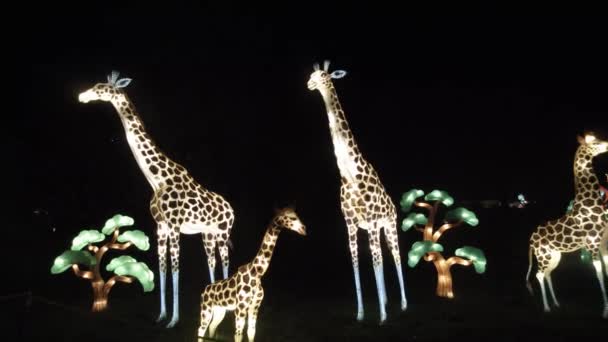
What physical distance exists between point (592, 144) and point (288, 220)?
189 inches

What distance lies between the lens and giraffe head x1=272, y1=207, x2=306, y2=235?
213 inches

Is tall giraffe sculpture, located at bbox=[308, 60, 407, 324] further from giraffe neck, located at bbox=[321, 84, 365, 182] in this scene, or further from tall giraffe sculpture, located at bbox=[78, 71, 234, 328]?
tall giraffe sculpture, located at bbox=[78, 71, 234, 328]

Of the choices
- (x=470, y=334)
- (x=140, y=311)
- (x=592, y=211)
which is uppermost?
(x=592, y=211)

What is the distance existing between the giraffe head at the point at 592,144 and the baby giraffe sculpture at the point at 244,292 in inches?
183

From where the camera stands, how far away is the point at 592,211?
683 cm

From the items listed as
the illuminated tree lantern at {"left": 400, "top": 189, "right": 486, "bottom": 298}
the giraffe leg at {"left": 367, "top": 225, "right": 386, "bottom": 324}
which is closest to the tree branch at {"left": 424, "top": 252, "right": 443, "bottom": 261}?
the illuminated tree lantern at {"left": 400, "top": 189, "right": 486, "bottom": 298}

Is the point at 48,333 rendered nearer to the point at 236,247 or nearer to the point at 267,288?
the point at 267,288

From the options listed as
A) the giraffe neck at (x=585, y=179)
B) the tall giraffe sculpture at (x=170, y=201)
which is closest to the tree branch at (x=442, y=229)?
the giraffe neck at (x=585, y=179)

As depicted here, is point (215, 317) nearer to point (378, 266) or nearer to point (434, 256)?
point (378, 266)

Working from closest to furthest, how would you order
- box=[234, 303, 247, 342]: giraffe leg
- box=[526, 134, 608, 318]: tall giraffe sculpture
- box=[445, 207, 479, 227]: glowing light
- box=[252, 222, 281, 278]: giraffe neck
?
box=[234, 303, 247, 342]: giraffe leg → box=[252, 222, 281, 278]: giraffe neck → box=[526, 134, 608, 318]: tall giraffe sculpture → box=[445, 207, 479, 227]: glowing light

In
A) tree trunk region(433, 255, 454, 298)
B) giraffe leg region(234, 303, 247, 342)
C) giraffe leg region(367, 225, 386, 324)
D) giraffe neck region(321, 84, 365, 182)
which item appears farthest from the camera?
tree trunk region(433, 255, 454, 298)

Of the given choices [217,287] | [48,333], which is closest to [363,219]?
[217,287]

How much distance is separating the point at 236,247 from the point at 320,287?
230 inches

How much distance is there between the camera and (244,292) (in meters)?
5.25
